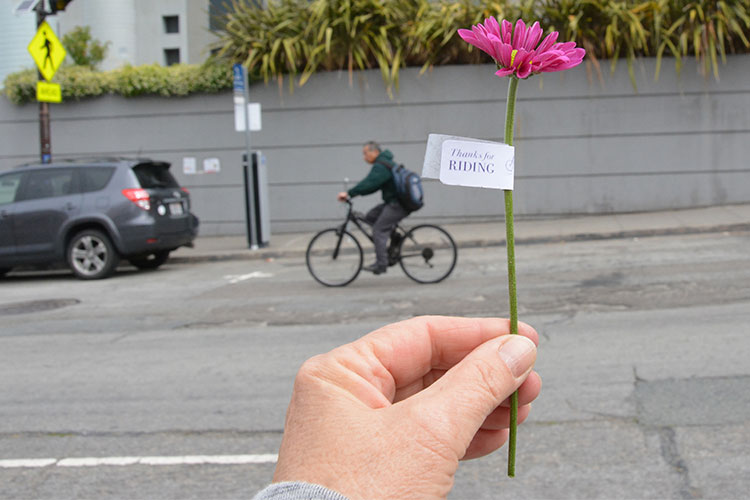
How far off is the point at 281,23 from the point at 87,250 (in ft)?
22.8

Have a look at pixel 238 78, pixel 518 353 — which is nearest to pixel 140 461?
pixel 518 353

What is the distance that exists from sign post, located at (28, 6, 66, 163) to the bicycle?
7.13 metres

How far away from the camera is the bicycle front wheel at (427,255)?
408 inches

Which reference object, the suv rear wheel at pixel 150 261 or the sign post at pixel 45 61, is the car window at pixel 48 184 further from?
the sign post at pixel 45 61

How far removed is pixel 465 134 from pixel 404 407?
1571 centimetres

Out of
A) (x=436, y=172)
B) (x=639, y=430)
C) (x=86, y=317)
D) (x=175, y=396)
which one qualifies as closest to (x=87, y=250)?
Answer: (x=86, y=317)

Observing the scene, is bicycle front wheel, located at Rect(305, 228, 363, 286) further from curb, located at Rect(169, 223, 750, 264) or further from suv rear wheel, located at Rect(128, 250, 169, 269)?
suv rear wheel, located at Rect(128, 250, 169, 269)

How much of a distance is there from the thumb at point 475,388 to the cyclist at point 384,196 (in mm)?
8841

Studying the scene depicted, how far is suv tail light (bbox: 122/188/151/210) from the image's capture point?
12.5m

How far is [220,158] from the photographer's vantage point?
17438mm

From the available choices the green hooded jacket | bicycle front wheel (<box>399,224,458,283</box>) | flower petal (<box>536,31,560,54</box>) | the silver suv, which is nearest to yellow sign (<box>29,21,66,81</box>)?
the silver suv

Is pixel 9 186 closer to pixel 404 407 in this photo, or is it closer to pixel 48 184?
pixel 48 184

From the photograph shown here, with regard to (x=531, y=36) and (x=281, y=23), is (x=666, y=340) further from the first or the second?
(x=281, y=23)

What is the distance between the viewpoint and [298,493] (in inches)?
39.6
